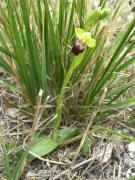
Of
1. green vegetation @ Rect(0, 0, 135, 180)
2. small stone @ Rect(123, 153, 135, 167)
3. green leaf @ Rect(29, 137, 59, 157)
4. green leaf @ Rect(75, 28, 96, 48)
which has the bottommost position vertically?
small stone @ Rect(123, 153, 135, 167)

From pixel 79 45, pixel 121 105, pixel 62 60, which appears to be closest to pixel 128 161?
pixel 121 105

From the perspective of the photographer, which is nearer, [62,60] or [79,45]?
[79,45]

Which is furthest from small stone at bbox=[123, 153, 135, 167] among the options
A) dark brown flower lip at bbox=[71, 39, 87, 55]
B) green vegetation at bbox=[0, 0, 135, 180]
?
dark brown flower lip at bbox=[71, 39, 87, 55]

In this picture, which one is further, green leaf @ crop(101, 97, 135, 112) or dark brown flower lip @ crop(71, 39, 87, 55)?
green leaf @ crop(101, 97, 135, 112)

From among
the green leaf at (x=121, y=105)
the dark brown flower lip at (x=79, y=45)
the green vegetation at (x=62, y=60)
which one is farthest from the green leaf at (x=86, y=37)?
the green leaf at (x=121, y=105)

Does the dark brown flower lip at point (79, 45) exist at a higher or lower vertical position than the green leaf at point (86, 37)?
lower

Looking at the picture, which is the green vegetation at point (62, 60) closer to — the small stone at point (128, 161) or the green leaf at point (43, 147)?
the green leaf at point (43, 147)

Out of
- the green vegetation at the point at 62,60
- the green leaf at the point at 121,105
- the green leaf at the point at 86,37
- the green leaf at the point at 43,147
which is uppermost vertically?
the green leaf at the point at 86,37

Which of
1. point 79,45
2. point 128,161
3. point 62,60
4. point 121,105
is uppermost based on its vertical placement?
point 79,45

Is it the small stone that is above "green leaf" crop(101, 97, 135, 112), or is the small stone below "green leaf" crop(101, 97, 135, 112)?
below

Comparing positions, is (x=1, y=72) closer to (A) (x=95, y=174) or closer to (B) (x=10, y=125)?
(B) (x=10, y=125)

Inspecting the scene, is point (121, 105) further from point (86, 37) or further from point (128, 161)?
point (86, 37)

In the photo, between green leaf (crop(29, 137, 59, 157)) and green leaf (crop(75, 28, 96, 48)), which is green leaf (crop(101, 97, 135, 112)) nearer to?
green leaf (crop(29, 137, 59, 157))
